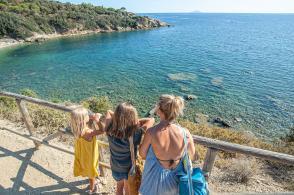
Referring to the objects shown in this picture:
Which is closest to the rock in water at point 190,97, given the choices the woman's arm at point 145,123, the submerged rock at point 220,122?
the submerged rock at point 220,122

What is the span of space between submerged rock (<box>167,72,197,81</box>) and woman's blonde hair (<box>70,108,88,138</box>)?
24365 mm

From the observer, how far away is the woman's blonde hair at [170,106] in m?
3.01

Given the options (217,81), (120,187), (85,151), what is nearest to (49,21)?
(217,81)

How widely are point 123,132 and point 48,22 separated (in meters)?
66.1

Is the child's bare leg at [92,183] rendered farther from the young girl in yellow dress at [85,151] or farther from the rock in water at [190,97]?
the rock in water at [190,97]

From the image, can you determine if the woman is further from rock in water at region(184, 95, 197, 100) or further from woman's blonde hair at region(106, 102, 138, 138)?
rock in water at region(184, 95, 197, 100)

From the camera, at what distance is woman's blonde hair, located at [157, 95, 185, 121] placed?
9.87ft

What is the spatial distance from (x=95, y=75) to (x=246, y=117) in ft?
57.6

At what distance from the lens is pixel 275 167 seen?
7535mm

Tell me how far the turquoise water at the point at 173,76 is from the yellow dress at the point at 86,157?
546 inches

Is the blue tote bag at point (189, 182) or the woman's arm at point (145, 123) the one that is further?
the woman's arm at point (145, 123)

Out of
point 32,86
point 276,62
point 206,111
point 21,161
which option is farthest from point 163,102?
point 276,62

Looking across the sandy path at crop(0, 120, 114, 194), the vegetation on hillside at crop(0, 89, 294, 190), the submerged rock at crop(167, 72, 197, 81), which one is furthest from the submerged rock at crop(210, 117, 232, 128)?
the sandy path at crop(0, 120, 114, 194)

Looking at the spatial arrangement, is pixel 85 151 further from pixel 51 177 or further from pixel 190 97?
pixel 190 97
